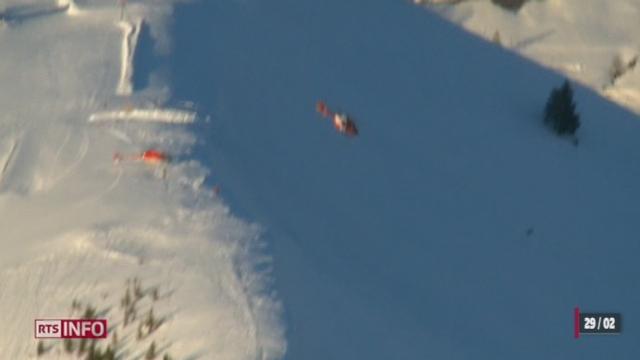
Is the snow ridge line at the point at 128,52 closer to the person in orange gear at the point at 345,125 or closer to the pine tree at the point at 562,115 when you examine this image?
the person in orange gear at the point at 345,125

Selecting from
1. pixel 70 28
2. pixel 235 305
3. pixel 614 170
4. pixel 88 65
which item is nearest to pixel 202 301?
pixel 235 305

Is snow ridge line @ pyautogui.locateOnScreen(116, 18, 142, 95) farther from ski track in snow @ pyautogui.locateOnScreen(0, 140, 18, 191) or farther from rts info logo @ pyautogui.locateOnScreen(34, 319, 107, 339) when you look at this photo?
rts info logo @ pyautogui.locateOnScreen(34, 319, 107, 339)

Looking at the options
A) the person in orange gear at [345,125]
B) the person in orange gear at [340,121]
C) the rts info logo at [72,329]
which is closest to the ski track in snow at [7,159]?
the rts info logo at [72,329]

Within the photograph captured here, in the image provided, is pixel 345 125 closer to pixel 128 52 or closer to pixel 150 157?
pixel 128 52

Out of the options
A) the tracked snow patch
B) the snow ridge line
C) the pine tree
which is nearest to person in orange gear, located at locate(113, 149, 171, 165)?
the tracked snow patch

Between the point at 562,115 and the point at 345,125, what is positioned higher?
the point at 345,125

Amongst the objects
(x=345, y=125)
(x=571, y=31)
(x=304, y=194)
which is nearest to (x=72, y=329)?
(x=304, y=194)
